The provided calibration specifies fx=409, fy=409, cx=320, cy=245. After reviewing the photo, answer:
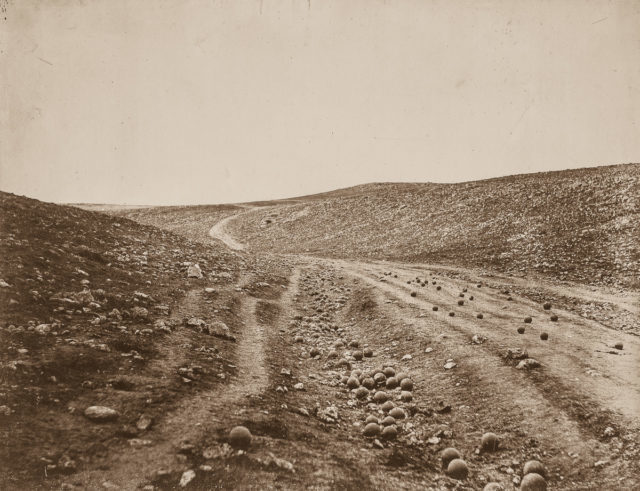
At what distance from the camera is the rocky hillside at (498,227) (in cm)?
2259

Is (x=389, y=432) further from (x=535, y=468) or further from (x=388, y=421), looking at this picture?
(x=535, y=468)

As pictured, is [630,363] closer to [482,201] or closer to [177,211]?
[482,201]

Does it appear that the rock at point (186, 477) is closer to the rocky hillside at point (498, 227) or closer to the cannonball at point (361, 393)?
the cannonball at point (361, 393)

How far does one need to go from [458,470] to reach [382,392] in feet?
7.31

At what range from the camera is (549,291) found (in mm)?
16719

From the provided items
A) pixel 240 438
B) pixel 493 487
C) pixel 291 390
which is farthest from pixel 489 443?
pixel 240 438

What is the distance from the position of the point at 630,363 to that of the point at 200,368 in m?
7.90

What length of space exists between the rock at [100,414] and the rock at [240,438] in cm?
142

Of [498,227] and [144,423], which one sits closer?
[144,423]

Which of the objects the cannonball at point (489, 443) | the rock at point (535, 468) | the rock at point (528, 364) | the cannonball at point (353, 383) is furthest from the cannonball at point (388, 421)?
the rock at point (528, 364)

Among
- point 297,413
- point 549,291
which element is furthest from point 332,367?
point 549,291

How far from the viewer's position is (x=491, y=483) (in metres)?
4.63

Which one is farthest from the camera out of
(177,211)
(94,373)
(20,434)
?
(177,211)

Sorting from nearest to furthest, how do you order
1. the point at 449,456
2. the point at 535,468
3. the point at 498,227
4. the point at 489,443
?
the point at 535,468 → the point at 449,456 → the point at 489,443 → the point at 498,227
